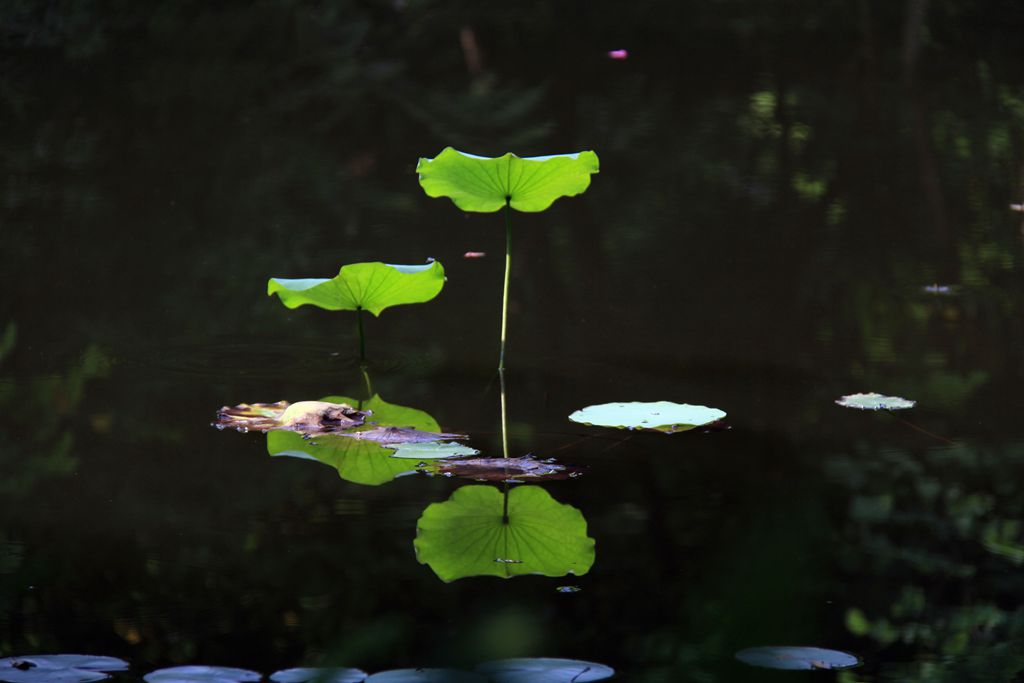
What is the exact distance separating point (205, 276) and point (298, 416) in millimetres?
903

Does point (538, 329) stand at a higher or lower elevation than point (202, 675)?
higher

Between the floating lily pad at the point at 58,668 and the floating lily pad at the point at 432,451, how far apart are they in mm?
631

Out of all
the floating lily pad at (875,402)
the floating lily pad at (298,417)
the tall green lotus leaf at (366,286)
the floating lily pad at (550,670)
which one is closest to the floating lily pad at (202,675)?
the floating lily pad at (550,670)

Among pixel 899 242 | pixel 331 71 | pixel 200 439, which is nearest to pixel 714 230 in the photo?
pixel 899 242

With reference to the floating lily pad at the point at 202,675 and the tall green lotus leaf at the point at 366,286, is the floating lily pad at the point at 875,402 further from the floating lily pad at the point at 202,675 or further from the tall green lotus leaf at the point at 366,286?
the floating lily pad at the point at 202,675

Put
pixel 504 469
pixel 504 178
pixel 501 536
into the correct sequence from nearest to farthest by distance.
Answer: pixel 501 536
pixel 504 469
pixel 504 178

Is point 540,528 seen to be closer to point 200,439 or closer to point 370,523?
point 370,523

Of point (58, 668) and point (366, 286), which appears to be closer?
point (58, 668)

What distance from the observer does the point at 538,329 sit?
225cm

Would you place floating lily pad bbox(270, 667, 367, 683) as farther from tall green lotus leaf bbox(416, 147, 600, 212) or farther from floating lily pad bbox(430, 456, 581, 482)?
tall green lotus leaf bbox(416, 147, 600, 212)

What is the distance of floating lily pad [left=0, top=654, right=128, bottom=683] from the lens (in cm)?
97

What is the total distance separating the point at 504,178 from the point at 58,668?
1164mm

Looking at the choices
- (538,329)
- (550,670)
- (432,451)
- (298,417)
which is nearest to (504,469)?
(432,451)

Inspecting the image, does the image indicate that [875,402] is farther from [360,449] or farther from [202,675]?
[202,675]
